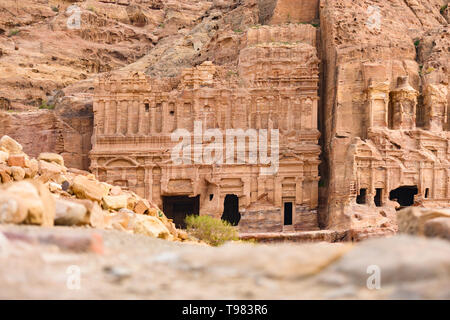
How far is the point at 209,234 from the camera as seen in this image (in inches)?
963

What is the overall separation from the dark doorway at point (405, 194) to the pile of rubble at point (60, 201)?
59.8ft

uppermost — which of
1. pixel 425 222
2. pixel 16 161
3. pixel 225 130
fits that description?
pixel 225 130

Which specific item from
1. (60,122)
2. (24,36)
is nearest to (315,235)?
(60,122)

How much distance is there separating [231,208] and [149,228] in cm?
1855

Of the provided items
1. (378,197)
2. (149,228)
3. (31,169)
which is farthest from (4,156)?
(378,197)

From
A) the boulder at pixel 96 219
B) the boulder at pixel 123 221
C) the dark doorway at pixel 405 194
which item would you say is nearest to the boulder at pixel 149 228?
the boulder at pixel 123 221

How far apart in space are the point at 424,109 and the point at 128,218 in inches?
956

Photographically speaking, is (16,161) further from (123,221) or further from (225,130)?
(225,130)

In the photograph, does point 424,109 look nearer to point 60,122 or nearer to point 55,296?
point 60,122

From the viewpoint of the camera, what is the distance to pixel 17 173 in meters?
20.2

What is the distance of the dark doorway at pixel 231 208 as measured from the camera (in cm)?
3625

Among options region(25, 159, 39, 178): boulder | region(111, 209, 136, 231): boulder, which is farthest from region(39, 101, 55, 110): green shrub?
region(111, 209, 136, 231): boulder

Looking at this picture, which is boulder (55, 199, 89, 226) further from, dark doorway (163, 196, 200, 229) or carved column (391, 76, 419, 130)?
carved column (391, 76, 419, 130)

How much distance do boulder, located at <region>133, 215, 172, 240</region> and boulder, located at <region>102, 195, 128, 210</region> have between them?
1351 mm
